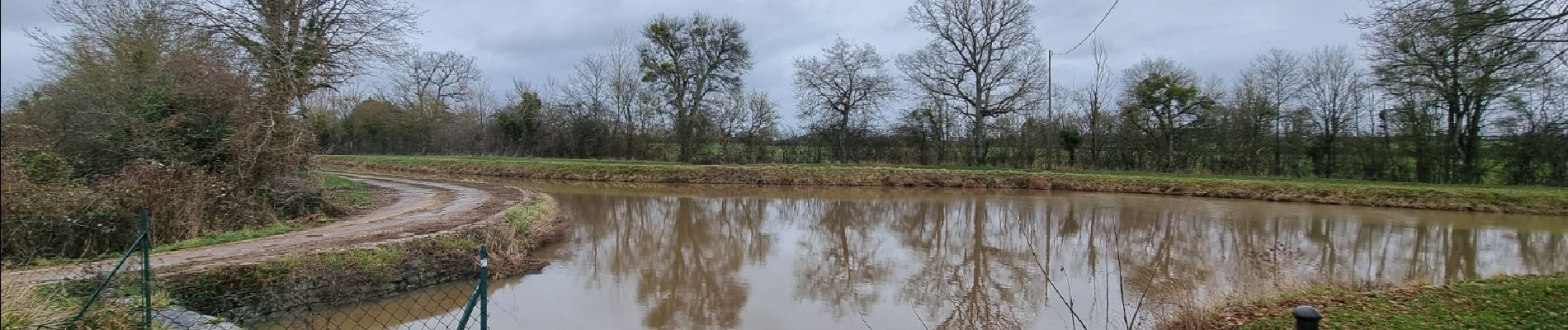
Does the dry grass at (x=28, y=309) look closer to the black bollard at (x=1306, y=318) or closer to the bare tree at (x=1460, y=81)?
the black bollard at (x=1306, y=318)

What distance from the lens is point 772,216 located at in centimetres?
1373

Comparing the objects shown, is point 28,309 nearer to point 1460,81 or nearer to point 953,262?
point 953,262

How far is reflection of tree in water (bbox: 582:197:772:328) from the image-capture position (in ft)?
20.5

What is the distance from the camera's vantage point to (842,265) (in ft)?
27.8

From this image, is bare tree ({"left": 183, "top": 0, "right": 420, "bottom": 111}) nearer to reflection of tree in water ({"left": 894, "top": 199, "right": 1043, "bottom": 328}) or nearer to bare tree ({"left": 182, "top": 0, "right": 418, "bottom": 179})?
bare tree ({"left": 182, "top": 0, "right": 418, "bottom": 179})

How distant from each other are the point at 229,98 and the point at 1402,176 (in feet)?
96.2

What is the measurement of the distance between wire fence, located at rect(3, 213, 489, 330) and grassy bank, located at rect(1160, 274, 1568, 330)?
521cm

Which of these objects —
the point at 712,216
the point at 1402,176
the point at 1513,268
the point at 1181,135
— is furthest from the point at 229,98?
the point at 1402,176

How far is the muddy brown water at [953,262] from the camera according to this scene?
238 inches

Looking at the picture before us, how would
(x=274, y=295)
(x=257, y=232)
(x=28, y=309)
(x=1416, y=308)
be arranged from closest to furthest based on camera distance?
(x=28, y=309)
(x=1416, y=308)
(x=274, y=295)
(x=257, y=232)

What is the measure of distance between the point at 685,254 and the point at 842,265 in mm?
2181

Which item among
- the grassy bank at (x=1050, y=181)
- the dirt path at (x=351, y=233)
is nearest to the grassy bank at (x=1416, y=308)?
the dirt path at (x=351, y=233)

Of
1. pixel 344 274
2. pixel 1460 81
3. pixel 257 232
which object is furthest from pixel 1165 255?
pixel 1460 81

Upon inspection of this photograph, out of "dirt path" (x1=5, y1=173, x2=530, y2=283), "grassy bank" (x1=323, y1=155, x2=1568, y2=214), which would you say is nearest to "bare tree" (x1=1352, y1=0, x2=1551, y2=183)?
"grassy bank" (x1=323, y1=155, x2=1568, y2=214)
